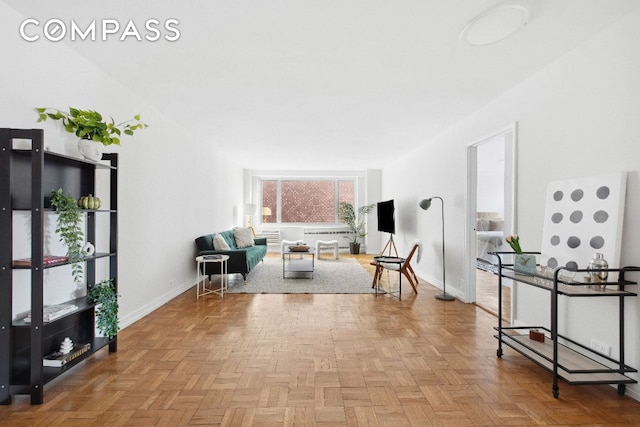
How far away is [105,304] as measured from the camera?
2.58 meters

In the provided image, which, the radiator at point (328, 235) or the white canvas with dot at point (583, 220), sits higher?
the white canvas with dot at point (583, 220)

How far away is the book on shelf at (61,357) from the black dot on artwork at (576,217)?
3.91 metres

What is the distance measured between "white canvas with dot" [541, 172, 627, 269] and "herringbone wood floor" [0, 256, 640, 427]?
3.04ft

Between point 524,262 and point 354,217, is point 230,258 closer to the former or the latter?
point 524,262

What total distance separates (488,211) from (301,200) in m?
5.42

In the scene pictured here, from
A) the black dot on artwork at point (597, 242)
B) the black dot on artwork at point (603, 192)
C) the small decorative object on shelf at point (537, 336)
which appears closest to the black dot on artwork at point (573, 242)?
the black dot on artwork at point (597, 242)

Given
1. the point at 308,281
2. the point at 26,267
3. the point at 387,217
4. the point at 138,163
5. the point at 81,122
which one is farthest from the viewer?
the point at 387,217

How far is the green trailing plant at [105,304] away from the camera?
2.55 meters

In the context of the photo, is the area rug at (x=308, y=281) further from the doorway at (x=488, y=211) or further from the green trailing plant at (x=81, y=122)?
the green trailing plant at (x=81, y=122)

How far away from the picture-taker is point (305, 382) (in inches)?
91.1

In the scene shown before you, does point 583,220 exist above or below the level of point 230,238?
above

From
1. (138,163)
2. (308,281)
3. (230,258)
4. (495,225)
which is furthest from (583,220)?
(495,225)

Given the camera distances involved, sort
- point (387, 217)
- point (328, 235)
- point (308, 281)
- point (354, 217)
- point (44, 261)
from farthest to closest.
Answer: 1. point (328, 235)
2. point (354, 217)
3. point (387, 217)
4. point (308, 281)
5. point (44, 261)

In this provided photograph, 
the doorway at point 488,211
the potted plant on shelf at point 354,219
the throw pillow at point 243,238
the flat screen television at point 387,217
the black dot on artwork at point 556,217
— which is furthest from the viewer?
the potted plant on shelf at point 354,219
